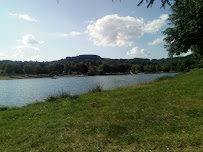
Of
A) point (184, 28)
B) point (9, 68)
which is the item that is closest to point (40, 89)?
point (184, 28)

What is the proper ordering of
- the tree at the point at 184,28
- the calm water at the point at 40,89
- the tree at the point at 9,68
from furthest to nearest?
the tree at the point at 9,68
the calm water at the point at 40,89
the tree at the point at 184,28

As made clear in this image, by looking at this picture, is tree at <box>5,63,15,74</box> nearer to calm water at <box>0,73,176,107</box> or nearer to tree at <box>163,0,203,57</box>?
calm water at <box>0,73,176,107</box>

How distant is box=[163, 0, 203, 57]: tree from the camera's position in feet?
65.5

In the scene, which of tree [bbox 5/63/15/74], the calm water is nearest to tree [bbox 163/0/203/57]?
the calm water

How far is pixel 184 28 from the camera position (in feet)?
72.8

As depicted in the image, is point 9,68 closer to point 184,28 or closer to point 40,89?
point 40,89

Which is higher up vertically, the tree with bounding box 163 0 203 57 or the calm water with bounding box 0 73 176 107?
the tree with bounding box 163 0 203 57

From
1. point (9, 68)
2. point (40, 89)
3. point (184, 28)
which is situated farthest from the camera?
point (9, 68)

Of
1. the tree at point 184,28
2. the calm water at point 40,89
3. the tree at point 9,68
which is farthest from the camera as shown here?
the tree at point 9,68

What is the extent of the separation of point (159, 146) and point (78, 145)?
9.02ft

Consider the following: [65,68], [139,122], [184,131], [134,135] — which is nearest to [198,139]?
[184,131]

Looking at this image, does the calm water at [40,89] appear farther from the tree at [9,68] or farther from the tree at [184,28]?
the tree at [9,68]

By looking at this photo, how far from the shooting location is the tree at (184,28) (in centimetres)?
1995

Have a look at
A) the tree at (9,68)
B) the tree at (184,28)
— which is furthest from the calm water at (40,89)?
the tree at (9,68)
